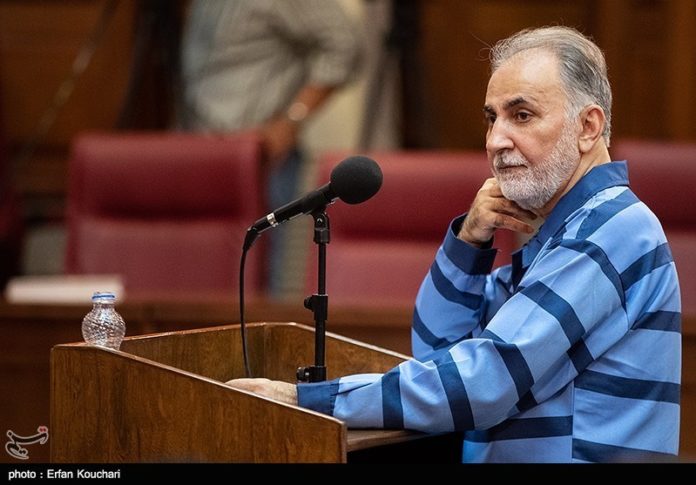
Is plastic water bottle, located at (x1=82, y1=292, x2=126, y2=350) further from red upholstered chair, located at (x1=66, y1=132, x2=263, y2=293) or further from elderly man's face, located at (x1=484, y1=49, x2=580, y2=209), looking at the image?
red upholstered chair, located at (x1=66, y1=132, x2=263, y2=293)

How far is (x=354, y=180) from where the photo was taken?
1699 mm

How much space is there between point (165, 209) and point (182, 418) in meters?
2.29

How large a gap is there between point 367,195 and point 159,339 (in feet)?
1.31

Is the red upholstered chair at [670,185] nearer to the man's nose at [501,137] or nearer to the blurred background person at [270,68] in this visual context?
the blurred background person at [270,68]

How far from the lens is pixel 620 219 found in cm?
169

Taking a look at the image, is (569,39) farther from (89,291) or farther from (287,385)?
(89,291)

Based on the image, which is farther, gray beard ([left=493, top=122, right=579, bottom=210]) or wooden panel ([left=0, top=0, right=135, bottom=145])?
wooden panel ([left=0, top=0, right=135, bottom=145])

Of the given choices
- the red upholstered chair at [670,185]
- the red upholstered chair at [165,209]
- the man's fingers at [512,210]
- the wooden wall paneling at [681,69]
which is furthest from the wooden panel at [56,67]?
the man's fingers at [512,210]

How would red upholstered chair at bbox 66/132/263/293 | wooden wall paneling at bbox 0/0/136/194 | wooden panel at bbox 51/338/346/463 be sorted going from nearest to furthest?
1. wooden panel at bbox 51/338/346/463
2. red upholstered chair at bbox 66/132/263/293
3. wooden wall paneling at bbox 0/0/136/194

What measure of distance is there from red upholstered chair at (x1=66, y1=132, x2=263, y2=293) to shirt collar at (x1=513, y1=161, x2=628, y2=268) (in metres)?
2.01

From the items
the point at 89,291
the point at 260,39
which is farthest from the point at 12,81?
the point at 89,291

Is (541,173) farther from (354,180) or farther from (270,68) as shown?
(270,68)

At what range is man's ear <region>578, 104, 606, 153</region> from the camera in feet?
5.77

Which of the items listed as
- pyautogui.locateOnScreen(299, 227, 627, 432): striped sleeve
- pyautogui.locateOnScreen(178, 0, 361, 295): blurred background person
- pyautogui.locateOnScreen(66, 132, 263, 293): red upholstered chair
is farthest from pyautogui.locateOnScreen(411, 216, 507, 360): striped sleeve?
pyautogui.locateOnScreen(178, 0, 361, 295): blurred background person
